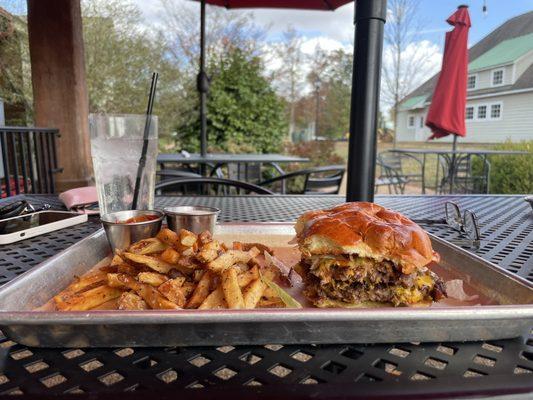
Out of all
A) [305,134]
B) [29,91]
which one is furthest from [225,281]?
[305,134]

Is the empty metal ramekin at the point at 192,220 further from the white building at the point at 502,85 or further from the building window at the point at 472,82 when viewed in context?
the building window at the point at 472,82

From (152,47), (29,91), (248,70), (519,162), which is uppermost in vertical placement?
(152,47)

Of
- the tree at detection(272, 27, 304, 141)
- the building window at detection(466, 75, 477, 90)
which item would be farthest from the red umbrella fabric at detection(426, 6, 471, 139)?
the building window at detection(466, 75, 477, 90)

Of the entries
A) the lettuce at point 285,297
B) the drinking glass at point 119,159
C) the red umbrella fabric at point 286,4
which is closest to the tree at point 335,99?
the red umbrella fabric at point 286,4

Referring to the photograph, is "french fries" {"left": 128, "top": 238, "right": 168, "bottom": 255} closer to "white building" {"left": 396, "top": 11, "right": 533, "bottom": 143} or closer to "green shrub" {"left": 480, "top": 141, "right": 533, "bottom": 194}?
"green shrub" {"left": 480, "top": 141, "right": 533, "bottom": 194}

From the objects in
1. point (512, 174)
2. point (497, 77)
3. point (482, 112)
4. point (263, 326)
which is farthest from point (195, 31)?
point (482, 112)

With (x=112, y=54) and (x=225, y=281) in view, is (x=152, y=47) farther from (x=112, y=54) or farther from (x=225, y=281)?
(x=225, y=281)
